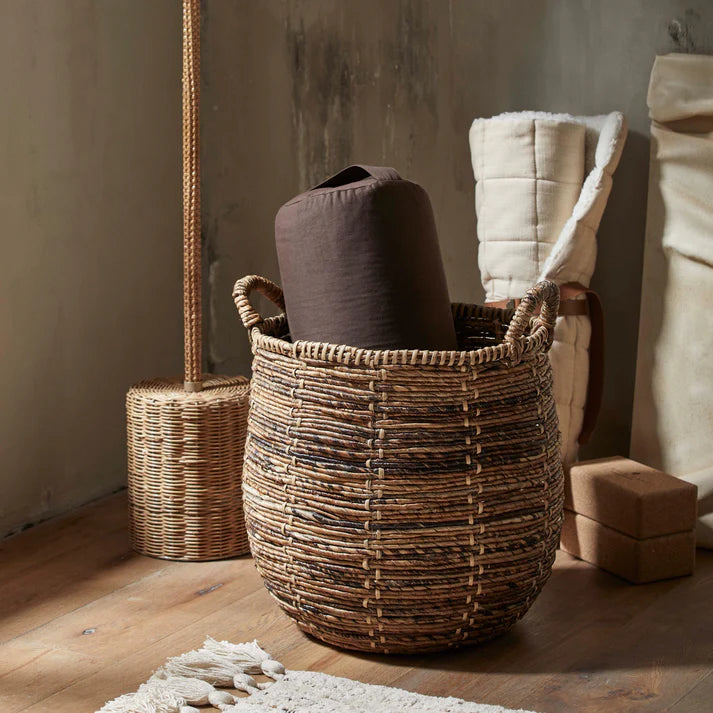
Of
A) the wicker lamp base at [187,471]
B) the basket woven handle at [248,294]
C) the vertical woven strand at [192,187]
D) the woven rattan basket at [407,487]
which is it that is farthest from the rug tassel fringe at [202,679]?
the vertical woven strand at [192,187]

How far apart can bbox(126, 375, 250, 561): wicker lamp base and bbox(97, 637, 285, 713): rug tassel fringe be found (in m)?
0.41

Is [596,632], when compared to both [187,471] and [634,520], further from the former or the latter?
[187,471]

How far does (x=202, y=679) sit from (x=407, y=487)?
43cm

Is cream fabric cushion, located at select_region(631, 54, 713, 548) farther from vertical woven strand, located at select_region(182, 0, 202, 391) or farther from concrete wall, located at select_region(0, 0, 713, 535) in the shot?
vertical woven strand, located at select_region(182, 0, 202, 391)

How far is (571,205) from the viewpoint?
2.12 m

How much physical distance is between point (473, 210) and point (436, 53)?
0.37 meters

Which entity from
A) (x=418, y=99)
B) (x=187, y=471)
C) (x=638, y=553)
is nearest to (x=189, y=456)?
(x=187, y=471)

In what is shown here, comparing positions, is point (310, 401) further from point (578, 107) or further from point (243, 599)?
point (578, 107)

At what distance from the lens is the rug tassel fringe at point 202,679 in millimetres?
1460

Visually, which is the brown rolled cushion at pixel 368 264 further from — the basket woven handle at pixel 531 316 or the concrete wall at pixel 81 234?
the concrete wall at pixel 81 234

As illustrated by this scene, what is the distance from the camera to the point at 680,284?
208 centimetres

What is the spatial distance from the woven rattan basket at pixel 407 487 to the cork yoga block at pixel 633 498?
323mm

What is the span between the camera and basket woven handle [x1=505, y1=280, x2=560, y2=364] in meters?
1.55

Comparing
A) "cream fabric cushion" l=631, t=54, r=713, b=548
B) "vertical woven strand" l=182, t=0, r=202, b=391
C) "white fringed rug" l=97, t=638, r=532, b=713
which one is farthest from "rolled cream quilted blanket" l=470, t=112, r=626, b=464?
"white fringed rug" l=97, t=638, r=532, b=713
